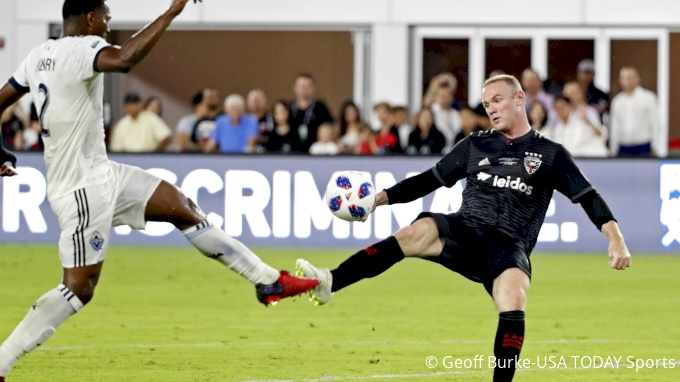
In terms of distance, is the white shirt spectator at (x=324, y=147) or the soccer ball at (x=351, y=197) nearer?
the soccer ball at (x=351, y=197)

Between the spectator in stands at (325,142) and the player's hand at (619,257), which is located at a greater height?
the spectator in stands at (325,142)

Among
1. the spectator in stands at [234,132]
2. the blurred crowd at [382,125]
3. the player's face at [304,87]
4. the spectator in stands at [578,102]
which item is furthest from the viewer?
the spectator in stands at [234,132]

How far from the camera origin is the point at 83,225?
6109 millimetres

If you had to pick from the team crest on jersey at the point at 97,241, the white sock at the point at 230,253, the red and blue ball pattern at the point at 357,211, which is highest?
the red and blue ball pattern at the point at 357,211

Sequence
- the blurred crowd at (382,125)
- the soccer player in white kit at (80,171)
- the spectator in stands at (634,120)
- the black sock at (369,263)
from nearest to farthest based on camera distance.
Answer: the soccer player in white kit at (80,171), the black sock at (369,263), the blurred crowd at (382,125), the spectator in stands at (634,120)

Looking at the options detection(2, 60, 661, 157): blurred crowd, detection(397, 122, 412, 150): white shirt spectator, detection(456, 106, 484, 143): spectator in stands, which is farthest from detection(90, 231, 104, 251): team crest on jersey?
detection(456, 106, 484, 143): spectator in stands

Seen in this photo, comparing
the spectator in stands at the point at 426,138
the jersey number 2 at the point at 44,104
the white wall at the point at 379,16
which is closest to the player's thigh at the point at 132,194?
the jersey number 2 at the point at 44,104

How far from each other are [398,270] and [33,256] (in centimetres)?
447

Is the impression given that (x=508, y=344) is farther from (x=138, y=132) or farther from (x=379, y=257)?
(x=138, y=132)

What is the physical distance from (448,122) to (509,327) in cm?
1040

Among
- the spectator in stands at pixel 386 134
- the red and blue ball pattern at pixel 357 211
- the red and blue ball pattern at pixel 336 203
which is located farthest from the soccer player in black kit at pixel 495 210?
the spectator in stands at pixel 386 134

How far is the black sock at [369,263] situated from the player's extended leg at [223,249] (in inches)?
8.2

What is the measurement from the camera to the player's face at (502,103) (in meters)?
6.78

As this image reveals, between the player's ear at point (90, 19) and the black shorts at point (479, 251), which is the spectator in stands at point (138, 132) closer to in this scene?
the black shorts at point (479, 251)
